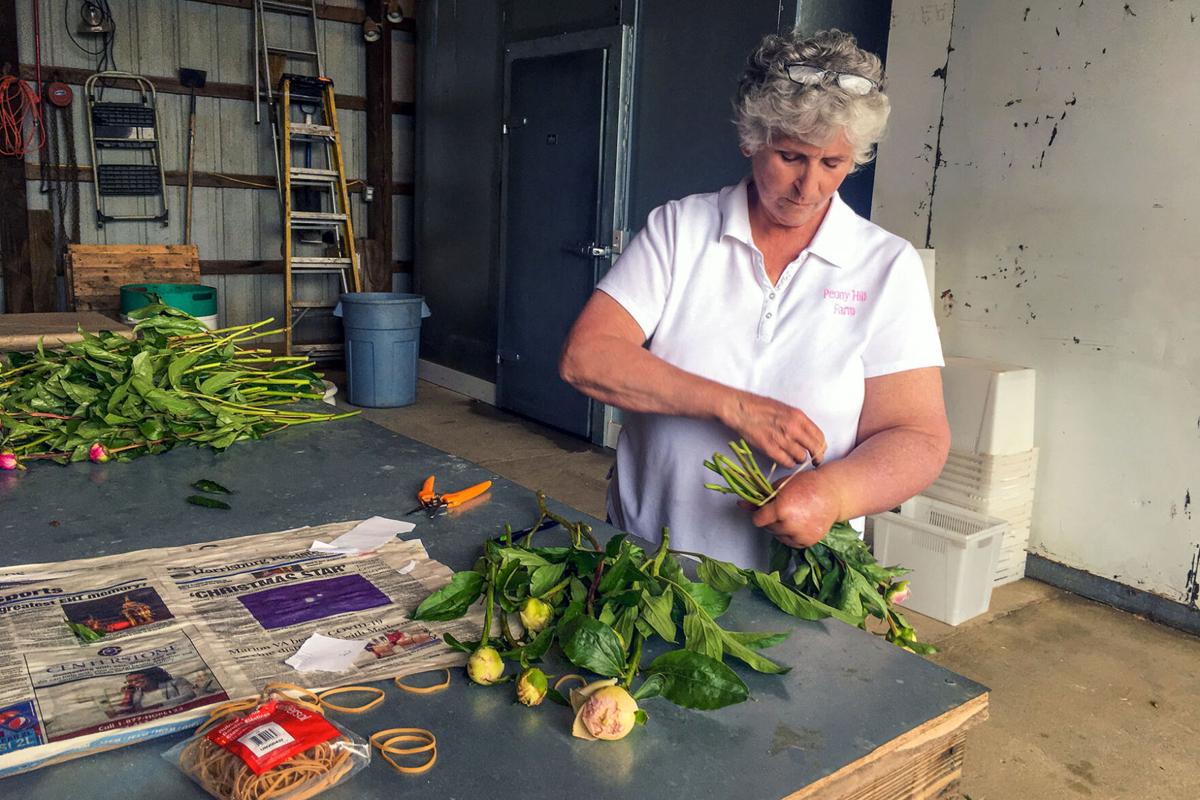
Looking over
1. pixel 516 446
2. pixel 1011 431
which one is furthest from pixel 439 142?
pixel 1011 431

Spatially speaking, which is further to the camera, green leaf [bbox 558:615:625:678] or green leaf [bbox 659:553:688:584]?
green leaf [bbox 659:553:688:584]

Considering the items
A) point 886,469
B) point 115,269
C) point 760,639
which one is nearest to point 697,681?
point 760,639

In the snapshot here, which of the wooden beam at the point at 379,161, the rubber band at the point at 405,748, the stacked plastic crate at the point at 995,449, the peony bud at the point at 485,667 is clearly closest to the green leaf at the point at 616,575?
the peony bud at the point at 485,667

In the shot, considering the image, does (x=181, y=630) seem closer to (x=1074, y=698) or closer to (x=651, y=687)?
(x=651, y=687)

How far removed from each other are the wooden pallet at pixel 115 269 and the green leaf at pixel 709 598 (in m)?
5.66

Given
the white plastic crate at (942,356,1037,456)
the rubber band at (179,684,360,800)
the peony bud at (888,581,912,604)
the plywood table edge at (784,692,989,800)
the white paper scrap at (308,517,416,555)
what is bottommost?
the white plastic crate at (942,356,1037,456)

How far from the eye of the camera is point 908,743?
0.96 meters

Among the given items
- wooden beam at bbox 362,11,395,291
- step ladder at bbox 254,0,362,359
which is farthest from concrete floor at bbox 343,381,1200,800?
wooden beam at bbox 362,11,395,291

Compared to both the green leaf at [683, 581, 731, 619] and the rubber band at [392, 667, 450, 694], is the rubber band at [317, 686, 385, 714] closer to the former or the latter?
the rubber band at [392, 667, 450, 694]

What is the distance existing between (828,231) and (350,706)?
1097 millimetres

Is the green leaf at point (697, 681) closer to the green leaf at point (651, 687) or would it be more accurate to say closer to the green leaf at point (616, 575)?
the green leaf at point (651, 687)

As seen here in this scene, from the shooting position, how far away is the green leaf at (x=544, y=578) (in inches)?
43.3

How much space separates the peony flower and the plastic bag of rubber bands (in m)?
0.19

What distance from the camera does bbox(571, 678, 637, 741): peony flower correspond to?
0.89m
